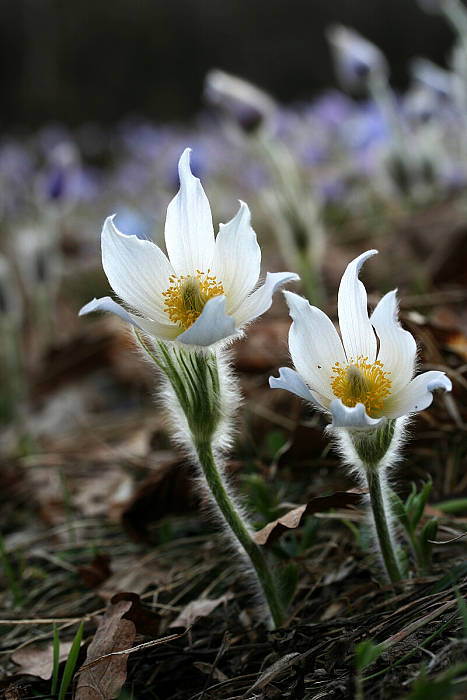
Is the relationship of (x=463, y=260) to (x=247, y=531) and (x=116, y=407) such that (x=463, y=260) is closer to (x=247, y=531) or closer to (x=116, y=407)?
(x=116, y=407)

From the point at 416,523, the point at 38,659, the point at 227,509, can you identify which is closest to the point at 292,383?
the point at 227,509

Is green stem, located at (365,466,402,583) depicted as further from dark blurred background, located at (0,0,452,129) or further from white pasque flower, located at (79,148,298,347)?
dark blurred background, located at (0,0,452,129)

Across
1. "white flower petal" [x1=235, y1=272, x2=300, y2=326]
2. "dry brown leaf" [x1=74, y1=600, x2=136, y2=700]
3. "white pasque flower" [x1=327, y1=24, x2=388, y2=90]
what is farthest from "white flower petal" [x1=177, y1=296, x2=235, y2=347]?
"white pasque flower" [x1=327, y1=24, x2=388, y2=90]

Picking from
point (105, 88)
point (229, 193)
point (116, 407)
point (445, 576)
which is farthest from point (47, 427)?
point (105, 88)

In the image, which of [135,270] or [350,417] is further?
[135,270]

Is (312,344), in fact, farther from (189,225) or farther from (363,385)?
(189,225)
